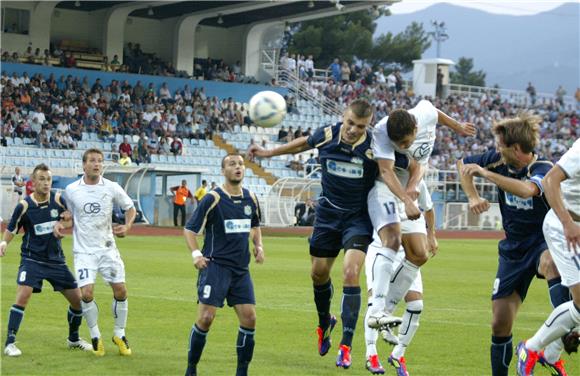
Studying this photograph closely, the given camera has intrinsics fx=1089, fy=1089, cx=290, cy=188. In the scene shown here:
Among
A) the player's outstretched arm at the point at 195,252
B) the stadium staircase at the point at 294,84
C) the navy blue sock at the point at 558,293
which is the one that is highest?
the stadium staircase at the point at 294,84

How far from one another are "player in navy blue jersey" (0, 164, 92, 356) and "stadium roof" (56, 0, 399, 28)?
37305mm

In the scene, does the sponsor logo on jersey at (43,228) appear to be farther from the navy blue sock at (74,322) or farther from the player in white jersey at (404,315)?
the player in white jersey at (404,315)

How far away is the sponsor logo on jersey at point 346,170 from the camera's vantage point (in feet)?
36.5

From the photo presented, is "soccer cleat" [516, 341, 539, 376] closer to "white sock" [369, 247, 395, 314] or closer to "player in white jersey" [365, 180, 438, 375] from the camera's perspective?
"player in white jersey" [365, 180, 438, 375]

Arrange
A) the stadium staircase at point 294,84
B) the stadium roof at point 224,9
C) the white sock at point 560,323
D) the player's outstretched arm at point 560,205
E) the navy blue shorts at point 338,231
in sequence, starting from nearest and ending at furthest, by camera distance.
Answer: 1. the player's outstretched arm at point 560,205
2. the white sock at point 560,323
3. the navy blue shorts at point 338,231
4. the stadium roof at point 224,9
5. the stadium staircase at point 294,84

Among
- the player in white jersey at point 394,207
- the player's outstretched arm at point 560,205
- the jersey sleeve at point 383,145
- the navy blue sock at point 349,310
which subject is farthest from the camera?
the jersey sleeve at point 383,145

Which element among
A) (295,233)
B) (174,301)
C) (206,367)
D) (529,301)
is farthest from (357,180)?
(295,233)

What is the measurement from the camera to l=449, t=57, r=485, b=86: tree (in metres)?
131

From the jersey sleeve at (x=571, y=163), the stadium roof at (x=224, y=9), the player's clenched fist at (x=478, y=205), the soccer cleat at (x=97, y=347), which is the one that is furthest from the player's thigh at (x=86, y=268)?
the stadium roof at (x=224, y=9)

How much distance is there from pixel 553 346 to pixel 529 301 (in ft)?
28.3

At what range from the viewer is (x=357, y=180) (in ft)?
36.6

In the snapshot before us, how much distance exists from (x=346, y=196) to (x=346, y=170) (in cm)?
27

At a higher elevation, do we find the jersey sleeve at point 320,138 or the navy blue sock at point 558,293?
the jersey sleeve at point 320,138

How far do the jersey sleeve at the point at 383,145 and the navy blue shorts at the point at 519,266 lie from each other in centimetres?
166
